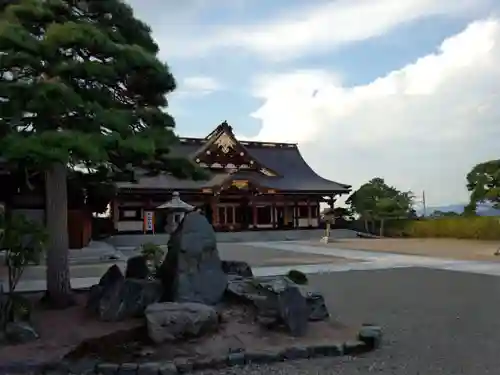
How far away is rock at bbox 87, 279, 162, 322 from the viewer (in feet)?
20.0

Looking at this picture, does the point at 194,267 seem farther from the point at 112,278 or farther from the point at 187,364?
the point at 187,364

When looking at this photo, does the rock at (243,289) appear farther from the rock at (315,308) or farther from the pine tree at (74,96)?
the pine tree at (74,96)

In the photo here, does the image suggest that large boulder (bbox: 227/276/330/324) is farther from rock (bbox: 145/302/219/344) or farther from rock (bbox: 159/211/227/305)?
rock (bbox: 145/302/219/344)

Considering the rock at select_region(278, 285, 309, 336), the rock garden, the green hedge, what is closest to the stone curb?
the rock garden

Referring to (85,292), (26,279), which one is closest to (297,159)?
(26,279)

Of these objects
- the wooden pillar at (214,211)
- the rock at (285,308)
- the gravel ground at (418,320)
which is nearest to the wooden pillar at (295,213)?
the wooden pillar at (214,211)

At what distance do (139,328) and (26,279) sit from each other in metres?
6.38

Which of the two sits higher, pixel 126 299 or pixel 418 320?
pixel 126 299

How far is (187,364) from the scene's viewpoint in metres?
4.73

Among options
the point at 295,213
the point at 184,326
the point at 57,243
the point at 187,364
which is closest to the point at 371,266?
the point at 57,243

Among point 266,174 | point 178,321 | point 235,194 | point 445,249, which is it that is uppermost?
point 266,174

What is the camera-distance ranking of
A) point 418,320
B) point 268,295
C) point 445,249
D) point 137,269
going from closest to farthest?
point 268,295
point 418,320
point 137,269
point 445,249

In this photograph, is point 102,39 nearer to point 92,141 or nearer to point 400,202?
point 92,141

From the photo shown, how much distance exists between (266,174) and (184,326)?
27695mm
